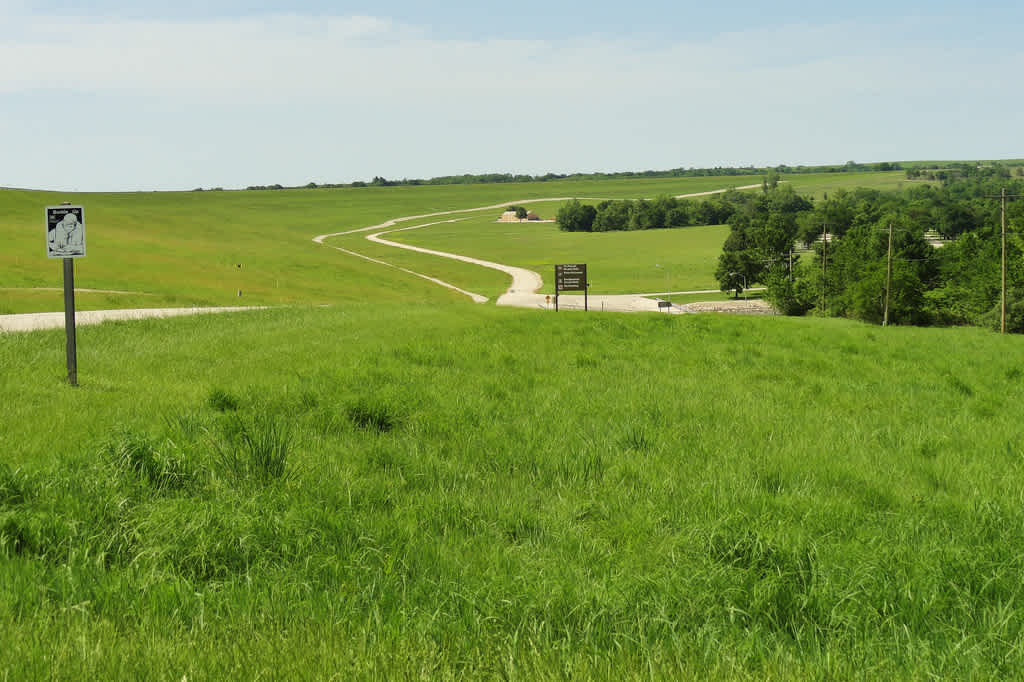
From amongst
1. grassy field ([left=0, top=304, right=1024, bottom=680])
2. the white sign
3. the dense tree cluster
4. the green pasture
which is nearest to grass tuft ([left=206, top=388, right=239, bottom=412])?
grassy field ([left=0, top=304, right=1024, bottom=680])

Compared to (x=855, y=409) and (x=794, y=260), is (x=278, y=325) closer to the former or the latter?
(x=855, y=409)

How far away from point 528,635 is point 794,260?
137 m

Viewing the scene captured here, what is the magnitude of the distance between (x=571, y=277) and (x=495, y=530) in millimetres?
32508

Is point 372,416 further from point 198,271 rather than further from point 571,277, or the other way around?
point 198,271

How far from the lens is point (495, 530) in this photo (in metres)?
6.16

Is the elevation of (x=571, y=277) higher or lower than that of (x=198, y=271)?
lower

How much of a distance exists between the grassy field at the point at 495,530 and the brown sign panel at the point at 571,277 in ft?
83.7

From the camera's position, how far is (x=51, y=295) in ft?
130

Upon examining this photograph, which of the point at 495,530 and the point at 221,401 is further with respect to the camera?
the point at 221,401

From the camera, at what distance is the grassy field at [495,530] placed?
4.06 m

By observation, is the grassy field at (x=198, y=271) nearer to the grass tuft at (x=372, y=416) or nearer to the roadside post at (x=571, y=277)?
the roadside post at (x=571, y=277)

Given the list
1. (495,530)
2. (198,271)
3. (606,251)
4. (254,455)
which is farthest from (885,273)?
(254,455)

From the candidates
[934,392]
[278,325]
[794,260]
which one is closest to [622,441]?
[934,392]

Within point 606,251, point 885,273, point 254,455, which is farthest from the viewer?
point 606,251
